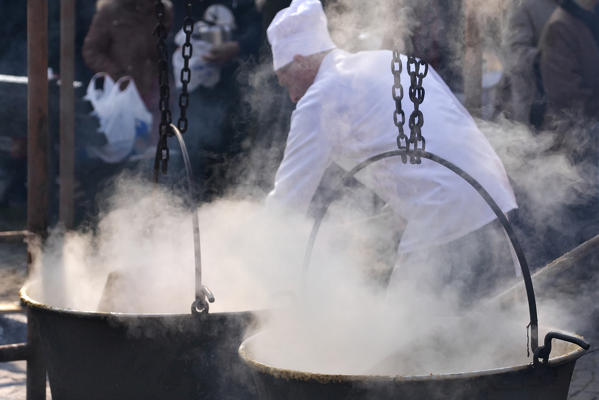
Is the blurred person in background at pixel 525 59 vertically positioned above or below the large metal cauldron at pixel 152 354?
above

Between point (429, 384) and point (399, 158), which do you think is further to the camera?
point (399, 158)

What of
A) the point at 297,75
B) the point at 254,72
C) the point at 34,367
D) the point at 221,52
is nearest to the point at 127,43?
the point at 221,52

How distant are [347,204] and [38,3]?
1.77m

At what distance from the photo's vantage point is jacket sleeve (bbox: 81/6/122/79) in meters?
7.61

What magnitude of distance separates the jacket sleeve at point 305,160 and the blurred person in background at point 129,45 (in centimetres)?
440

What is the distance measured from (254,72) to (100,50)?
5.02 ft

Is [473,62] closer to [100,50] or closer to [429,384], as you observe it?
[429,384]

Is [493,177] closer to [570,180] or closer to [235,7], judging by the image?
[570,180]

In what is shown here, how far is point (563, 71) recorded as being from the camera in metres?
5.26

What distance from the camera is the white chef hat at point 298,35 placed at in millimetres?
3541

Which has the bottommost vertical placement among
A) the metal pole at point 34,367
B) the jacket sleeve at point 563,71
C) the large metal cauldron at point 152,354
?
the metal pole at point 34,367

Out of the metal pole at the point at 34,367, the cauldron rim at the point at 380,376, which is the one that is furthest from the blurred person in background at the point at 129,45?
the cauldron rim at the point at 380,376

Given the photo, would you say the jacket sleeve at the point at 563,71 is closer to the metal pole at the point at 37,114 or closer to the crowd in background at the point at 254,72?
the crowd in background at the point at 254,72

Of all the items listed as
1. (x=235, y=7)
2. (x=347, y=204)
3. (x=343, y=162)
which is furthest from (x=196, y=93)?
(x=343, y=162)
